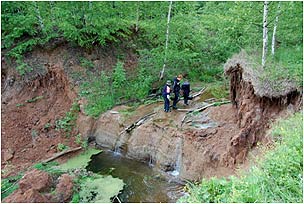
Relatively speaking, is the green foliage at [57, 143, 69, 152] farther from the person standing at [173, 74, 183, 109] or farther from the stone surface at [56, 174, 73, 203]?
the person standing at [173, 74, 183, 109]

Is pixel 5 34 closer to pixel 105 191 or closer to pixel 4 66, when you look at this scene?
pixel 4 66

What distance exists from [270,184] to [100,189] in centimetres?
594

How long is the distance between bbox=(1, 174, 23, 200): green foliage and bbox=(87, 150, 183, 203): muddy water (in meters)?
2.34

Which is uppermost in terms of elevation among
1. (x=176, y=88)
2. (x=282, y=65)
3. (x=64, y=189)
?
(x=282, y=65)

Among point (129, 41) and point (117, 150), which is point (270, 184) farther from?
point (129, 41)

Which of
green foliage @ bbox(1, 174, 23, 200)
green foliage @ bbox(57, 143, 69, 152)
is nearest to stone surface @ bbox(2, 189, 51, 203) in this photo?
green foliage @ bbox(1, 174, 23, 200)

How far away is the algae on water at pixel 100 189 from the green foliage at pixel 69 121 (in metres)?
3.70

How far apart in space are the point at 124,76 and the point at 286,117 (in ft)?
26.9

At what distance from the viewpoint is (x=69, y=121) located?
45.2 ft

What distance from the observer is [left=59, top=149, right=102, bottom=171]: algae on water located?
11.2 m

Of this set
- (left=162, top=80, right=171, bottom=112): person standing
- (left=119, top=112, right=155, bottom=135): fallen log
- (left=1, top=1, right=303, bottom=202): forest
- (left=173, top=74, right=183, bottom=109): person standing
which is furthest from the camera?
(left=1, top=1, right=303, bottom=202): forest

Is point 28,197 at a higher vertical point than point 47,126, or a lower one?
lower

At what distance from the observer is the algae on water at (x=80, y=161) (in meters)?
11.2

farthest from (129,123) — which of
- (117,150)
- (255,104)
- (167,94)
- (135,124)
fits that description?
(255,104)
